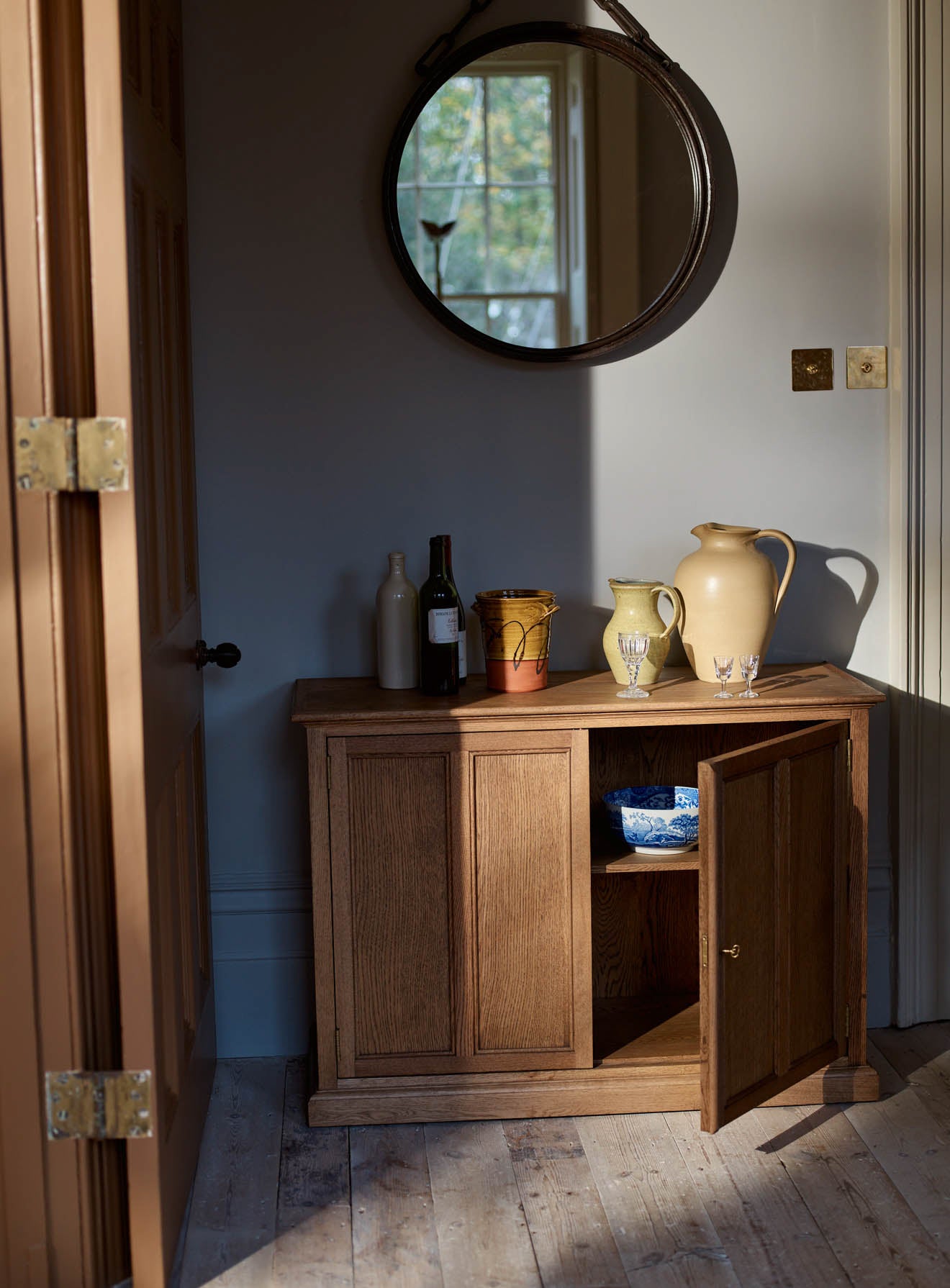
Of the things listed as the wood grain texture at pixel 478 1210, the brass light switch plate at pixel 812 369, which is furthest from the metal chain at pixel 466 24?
the wood grain texture at pixel 478 1210

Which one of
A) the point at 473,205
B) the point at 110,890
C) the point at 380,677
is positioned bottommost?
the point at 110,890

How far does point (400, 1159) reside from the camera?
2.35 m

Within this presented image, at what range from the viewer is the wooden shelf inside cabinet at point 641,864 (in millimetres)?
2484

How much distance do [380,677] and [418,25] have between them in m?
1.31

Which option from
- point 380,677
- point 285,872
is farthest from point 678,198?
point 285,872

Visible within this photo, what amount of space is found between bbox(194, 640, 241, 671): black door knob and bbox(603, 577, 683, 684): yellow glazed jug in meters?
0.74

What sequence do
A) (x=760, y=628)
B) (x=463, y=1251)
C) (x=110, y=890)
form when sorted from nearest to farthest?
(x=110, y=890)
(x=463, y=1251)
(x=760, y=628)

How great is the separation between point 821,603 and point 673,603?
460 mm

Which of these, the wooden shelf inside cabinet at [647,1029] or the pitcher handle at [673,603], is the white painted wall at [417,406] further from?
the wooden shelf inside cabinet at [647,1029]

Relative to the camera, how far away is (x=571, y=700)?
2445mm

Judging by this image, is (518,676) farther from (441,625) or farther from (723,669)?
(723,669)

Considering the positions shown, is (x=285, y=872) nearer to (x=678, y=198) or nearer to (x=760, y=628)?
(x=760, y=628)

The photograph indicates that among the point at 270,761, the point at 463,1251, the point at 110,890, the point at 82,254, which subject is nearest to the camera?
the point at 82,254

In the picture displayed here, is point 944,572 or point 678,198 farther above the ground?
point 678,198
